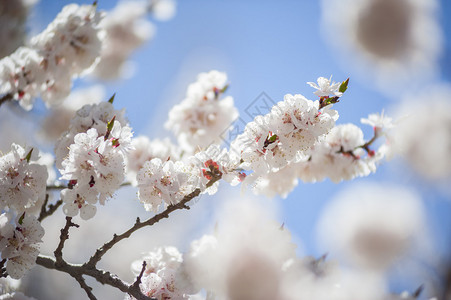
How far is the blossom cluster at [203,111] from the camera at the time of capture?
2.68 m

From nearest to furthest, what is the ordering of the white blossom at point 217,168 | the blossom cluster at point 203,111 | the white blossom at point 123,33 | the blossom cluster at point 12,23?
the white blossom at point 217,168
the blossom cluster at point 203,111
the blossom cluster at point 12,23
the white blossom at point 123,33

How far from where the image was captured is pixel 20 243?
157 cm

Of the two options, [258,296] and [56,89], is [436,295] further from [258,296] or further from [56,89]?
[56,89]

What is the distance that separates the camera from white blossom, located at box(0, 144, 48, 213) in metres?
1.67

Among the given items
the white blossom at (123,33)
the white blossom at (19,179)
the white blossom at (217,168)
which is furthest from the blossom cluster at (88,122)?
the white blossom at (123,33)

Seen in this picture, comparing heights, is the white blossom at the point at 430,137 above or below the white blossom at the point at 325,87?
above

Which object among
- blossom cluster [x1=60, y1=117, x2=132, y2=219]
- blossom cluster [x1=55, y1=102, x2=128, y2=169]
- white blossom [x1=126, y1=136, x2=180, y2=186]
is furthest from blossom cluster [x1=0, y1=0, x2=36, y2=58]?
blossom cluster [x1=60, y1=117, x2=132, y2=219]

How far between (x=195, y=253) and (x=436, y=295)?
1.53 m

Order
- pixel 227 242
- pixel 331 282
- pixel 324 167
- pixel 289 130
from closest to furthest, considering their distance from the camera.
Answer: pixel 289 130 < pixel 227 242 < pixel 331 282 < pixel 324 167

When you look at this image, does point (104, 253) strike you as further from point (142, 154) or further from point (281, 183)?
point (281, 183)

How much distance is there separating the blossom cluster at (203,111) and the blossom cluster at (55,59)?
0.73 metres

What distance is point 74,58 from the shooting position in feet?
8.27

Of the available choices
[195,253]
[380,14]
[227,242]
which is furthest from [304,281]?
[380,14]

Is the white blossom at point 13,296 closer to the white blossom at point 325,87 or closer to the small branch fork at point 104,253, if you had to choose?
the small branch fork at point 104,253
